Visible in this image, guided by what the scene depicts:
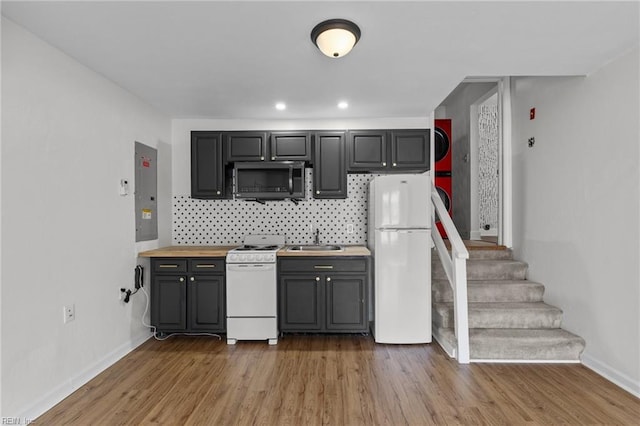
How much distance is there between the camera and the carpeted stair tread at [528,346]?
2809 millimetres

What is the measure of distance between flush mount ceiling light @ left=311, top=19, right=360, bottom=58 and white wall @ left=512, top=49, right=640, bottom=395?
208 centimetres

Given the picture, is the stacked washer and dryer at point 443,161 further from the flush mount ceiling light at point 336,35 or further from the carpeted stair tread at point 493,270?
the flush mount ceiling light at point 336,35

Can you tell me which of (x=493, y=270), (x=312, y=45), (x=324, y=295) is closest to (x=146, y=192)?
(x=324, y=295)

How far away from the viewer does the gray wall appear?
490 centimetres

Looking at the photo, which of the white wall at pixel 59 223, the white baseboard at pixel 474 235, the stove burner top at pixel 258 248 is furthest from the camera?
the white baseboard at pixel 474 235

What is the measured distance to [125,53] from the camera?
2340mm

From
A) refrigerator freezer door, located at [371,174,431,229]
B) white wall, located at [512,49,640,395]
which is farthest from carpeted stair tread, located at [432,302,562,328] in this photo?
refrigerator freezer door, located at [371,174,431,229]

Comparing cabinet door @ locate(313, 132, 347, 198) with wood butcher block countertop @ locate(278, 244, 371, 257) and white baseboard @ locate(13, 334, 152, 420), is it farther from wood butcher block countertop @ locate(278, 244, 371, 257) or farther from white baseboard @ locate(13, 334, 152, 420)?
white baseboard @ locate(13, 334, 152, 420)

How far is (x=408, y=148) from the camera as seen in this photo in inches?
145

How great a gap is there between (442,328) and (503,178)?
76.5 inches

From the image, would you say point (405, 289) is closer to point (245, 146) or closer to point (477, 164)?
point (245, 146)

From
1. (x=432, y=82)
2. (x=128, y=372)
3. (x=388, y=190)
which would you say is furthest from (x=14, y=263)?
(x=432, y=82)

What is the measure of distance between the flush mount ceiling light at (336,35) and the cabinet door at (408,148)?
1.78m

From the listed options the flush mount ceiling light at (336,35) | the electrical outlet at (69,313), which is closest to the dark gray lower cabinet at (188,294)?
the electrical outlet at (69,313)
